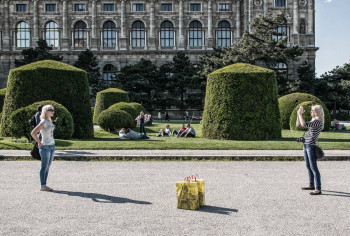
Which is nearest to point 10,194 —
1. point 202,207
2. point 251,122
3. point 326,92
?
point 202,207

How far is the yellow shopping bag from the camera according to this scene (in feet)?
21.6

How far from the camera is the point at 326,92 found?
4850cm

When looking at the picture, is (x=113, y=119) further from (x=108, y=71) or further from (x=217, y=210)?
(x=108, y=71)

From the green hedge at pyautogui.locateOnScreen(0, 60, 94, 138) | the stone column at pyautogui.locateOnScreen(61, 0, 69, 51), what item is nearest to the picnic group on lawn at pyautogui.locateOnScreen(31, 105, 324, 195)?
the green hedge at pyautogui.locateOnScreen(0, 60, 94, 138)

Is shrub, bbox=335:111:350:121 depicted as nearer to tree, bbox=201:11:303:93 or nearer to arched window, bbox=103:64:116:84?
tree, bbox=201:11:303:93

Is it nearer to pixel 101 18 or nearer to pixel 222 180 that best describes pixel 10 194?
pixel 222 180

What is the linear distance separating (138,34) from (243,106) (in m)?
44.3

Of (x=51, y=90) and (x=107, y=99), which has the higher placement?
(x=51, y=90)

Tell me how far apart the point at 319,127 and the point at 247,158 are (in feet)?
18.2

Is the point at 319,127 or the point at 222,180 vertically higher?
the point at 319,127

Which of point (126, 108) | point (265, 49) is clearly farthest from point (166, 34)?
point (126, 108)

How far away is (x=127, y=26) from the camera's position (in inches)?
2355

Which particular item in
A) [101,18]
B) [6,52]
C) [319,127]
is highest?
[101,18]

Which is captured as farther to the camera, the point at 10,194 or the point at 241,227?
the point at 10,194
